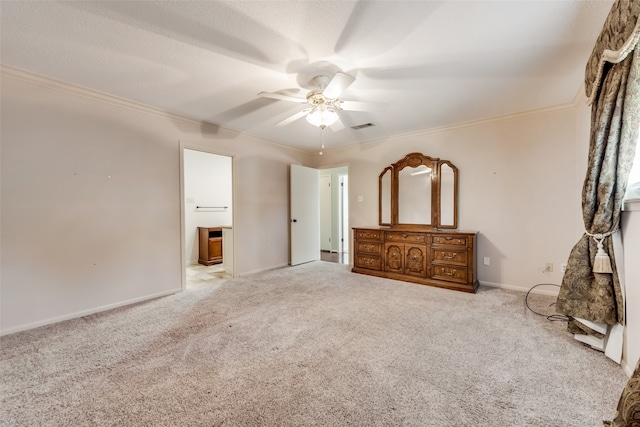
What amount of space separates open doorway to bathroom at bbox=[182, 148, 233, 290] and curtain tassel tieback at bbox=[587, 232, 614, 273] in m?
4.53

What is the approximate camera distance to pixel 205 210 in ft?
18.7

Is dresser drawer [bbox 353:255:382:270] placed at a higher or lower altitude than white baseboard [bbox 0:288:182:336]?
higher

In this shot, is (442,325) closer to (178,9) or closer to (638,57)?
(638,57)

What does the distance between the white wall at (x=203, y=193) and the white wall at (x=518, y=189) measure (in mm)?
4187

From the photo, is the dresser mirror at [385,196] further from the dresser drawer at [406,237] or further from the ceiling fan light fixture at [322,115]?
the ceiling fan light fixture at [322,115]

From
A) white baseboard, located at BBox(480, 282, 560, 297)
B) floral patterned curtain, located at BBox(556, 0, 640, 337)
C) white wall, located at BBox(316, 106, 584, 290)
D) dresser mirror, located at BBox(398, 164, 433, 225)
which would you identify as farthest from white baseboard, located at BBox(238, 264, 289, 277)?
floral patterned curtain, located at BBox(556, 0, 640, 337)

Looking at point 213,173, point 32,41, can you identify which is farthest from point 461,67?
point 213,173

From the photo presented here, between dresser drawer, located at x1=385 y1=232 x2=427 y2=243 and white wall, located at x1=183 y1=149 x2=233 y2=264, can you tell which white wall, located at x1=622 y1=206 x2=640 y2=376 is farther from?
white wall, located at x1=183 y1=149 x2=233 y2=264

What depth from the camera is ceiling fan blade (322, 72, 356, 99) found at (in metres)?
2.01

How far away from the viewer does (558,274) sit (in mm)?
3215

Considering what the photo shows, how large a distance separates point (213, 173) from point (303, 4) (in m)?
4.76

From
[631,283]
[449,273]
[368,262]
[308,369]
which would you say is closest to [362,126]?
[368,262]

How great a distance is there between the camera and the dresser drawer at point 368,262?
13.9 ft

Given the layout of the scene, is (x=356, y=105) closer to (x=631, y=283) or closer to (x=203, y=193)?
(x=631, y=283)
